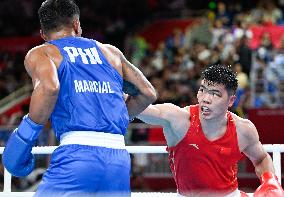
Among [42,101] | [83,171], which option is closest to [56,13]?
[42,101]

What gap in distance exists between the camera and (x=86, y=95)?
10.1 ft

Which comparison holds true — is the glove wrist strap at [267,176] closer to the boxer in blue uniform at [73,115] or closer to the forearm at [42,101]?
the boxer in blue uniform at [73,115]

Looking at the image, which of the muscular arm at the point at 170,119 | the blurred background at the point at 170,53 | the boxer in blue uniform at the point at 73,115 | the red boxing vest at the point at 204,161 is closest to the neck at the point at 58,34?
the boxer in blue uniform at the point at 73,115

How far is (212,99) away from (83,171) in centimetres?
138

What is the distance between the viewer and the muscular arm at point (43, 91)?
294cm

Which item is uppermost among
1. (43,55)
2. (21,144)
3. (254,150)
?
(43,55)

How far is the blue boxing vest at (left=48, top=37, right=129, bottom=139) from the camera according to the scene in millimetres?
3059

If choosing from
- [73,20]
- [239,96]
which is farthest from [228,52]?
[73,20]

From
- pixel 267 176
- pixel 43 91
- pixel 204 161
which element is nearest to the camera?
pixel 43 91

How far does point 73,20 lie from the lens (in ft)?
10.6

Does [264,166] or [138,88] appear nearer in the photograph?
[138,88]

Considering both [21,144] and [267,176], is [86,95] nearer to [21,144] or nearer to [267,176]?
[21,144]

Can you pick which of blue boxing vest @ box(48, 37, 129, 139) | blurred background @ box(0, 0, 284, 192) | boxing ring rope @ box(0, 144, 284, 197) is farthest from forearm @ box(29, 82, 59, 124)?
blurred background @ box(0, 0, 284, 192)

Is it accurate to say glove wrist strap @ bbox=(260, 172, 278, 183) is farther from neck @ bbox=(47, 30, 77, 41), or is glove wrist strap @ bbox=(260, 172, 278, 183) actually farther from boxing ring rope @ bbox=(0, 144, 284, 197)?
neck @ bbox=(47, 30, 77, 41)
